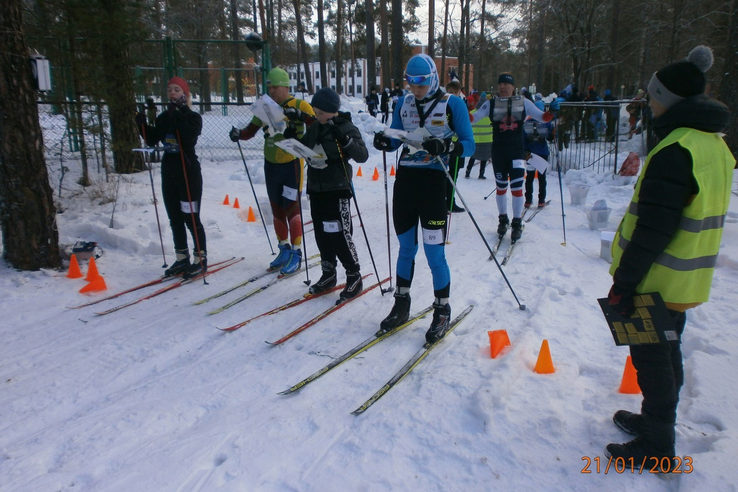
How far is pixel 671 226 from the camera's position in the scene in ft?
6.77

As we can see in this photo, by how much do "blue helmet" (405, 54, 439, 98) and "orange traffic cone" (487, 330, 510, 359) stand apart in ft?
6.22

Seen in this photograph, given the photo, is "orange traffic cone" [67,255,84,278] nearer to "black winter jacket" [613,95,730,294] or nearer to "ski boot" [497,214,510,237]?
"ski boot" [497,214,510,237]

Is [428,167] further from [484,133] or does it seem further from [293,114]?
[484,133]

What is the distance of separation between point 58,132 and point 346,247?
9.20m

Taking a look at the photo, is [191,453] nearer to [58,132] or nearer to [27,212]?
[27,212]

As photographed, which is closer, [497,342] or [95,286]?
[497,342]

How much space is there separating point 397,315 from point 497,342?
2.81 feet

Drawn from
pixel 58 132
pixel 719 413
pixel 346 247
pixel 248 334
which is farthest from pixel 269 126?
pixel 58 132

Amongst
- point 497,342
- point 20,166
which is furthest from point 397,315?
point 20,166

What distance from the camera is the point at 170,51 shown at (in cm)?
1069

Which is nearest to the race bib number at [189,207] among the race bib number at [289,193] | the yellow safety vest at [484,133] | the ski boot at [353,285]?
the race bib number at [289,193]

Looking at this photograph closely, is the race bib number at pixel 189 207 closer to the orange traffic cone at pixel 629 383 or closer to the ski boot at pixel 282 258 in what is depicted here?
the ski boot at pixel 282 258

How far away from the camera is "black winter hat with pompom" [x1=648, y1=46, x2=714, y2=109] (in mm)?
2117

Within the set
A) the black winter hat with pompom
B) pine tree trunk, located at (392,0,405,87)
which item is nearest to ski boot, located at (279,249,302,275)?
the black winter hat with pompom
